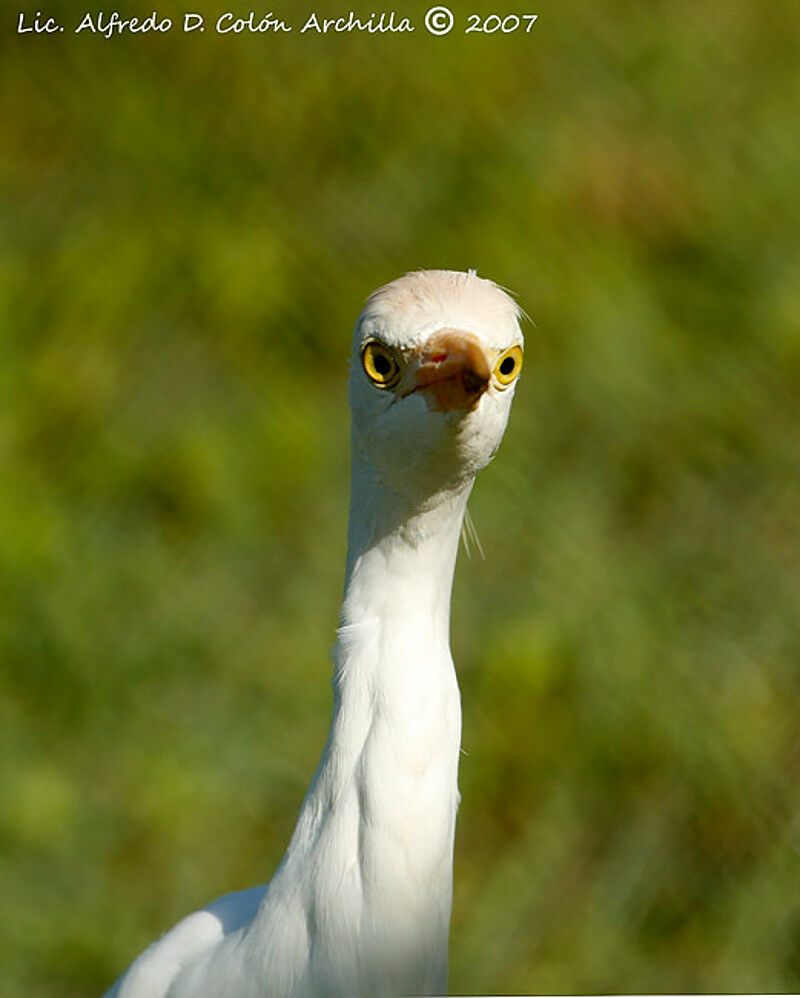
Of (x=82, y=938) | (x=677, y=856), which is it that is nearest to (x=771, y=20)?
(x=677, y=856)

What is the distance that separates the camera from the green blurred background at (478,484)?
247cm

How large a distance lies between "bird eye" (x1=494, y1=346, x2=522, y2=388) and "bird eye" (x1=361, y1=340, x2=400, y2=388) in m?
0.08

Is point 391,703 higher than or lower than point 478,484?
lower


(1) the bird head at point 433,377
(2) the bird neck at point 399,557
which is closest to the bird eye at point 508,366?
(1) the bird head at point 433,377

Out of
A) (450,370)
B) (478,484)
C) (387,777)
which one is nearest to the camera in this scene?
(450,370)

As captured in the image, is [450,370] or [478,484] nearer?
[450,370]

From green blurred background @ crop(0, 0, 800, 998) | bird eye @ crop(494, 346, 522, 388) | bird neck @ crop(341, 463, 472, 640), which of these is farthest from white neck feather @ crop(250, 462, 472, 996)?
green blurred background @ crop(0, 0, 800, 998)

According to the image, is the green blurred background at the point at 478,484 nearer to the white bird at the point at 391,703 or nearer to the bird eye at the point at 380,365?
the white bird at the point at 391,703

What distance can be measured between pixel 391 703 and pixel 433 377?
29cm

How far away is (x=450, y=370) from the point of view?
1160mm

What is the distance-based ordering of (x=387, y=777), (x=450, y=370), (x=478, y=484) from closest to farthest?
(x=450, y=370), (x=387, y=777), (x=478, y=484)

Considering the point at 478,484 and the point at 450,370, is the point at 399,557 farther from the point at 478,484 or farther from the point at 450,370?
the point at 478,484

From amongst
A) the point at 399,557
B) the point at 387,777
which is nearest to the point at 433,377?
the point at 399,557

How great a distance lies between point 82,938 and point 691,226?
204cm
